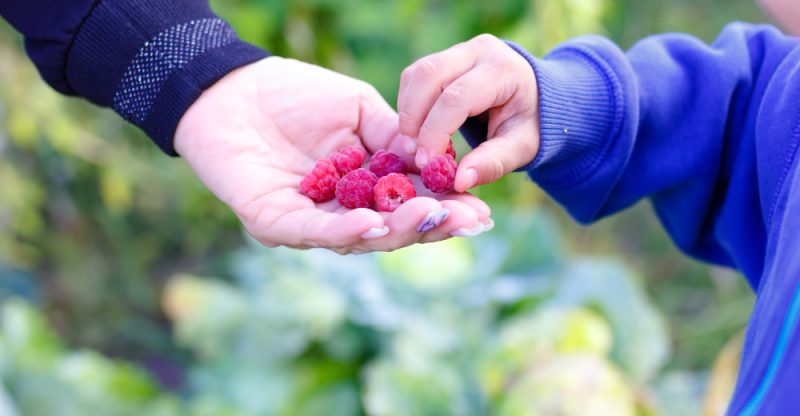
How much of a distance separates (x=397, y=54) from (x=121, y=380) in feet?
3.48

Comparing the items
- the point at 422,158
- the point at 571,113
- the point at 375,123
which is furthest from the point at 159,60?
the point at 571,113

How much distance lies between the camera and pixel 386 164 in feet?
2.72

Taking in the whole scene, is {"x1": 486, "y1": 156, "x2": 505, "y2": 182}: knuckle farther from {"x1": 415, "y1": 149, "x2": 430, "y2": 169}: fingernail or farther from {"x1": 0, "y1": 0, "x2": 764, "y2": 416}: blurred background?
{"x1": 0, "y1": 0, "x2": 764, "y2": 416}: blurred background

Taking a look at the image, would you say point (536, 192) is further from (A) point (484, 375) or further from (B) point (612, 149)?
(B) point (612, 149)

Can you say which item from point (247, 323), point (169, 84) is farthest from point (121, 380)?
point (169, 84)

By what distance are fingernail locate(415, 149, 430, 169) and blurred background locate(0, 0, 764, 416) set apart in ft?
2.55

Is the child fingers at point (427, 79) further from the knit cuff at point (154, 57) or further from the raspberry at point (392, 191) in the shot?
the knit cuff at point (154, 57)

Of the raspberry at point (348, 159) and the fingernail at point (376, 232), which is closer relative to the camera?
the fingernail at point (376, 232)

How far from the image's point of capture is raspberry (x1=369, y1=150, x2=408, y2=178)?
32.5 inches

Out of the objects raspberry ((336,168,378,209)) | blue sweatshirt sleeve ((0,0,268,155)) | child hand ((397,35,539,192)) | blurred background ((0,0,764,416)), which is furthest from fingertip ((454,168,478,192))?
blurred background ((0,0,764,416))

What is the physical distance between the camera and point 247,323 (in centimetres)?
172

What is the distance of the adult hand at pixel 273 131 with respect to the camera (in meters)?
0.84

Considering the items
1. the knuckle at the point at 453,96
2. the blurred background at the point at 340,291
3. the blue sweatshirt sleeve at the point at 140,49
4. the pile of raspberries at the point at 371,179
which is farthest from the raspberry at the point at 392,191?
the blurred background at the point at 340,291

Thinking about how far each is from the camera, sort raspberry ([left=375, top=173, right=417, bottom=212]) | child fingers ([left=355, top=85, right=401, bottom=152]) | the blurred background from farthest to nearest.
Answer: the blurred background, child fingers ([left=355, top=85, right=401, bottom=152]), raspberry ([left=375, top=173, right=417, bottom=212])
